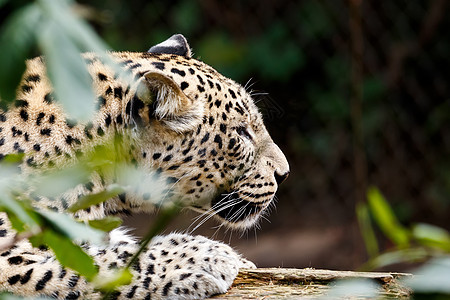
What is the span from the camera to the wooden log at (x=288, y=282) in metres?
2.94

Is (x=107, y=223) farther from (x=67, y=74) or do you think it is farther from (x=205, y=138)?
(x=205, y=138)

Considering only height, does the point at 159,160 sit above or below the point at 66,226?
above

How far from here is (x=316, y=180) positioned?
805 cm

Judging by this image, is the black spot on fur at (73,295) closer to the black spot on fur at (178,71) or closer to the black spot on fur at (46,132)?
the black spot on fur at (46,132)

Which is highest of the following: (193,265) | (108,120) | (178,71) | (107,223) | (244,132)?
(178,71)

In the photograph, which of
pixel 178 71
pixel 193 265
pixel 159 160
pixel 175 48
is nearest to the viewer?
pixel 193 265

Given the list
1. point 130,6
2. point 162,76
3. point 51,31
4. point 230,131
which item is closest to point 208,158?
point 230,131

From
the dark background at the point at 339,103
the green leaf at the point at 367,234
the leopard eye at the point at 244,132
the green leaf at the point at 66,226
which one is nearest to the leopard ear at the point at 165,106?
the leopard eye at the point at 244,132

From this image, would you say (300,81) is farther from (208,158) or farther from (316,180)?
(208,158)

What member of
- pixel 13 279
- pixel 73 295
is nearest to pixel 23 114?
pixel 13 279

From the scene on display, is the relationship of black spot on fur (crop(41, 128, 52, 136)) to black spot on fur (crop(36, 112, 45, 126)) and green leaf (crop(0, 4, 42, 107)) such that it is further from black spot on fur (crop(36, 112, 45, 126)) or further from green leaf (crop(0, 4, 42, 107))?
green leaf (crop(0, 4, 42, 107))

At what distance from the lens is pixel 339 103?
7840 mm

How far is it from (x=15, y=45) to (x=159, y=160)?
2.78m

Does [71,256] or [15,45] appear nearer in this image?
[15,45]
